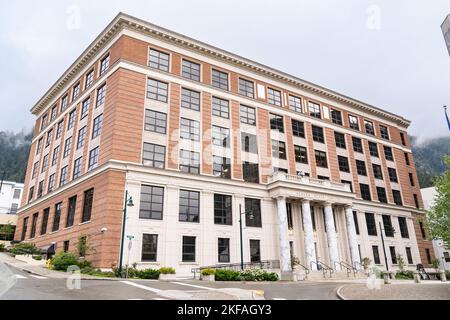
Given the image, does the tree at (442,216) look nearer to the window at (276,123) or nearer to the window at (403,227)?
the window at (403,227)

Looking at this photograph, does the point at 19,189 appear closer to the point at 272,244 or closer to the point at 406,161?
the point at 272,244

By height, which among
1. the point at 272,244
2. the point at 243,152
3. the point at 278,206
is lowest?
the point at 272,244

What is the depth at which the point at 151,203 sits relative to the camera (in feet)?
101

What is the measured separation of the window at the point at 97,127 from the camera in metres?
34.4

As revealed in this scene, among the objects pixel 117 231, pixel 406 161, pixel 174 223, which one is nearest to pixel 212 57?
pixel 174 223

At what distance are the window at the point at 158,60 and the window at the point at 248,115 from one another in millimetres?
9937

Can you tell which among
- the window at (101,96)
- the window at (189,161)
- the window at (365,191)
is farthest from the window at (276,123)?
the window at (101,96)

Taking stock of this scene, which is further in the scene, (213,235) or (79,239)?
(213,235)

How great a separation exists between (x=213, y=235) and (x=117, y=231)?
9.03 m

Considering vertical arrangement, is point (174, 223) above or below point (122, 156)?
below

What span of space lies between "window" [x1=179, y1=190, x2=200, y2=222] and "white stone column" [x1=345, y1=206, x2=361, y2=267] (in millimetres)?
19034

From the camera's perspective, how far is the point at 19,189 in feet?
312

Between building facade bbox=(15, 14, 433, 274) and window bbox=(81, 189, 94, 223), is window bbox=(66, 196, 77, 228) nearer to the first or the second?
building facade bbox=(15, 14, 433, 274)

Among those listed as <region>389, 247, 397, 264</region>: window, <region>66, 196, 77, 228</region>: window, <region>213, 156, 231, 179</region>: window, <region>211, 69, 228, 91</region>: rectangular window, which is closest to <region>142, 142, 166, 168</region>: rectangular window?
<region>213, 156, 231, 179</region>: window
